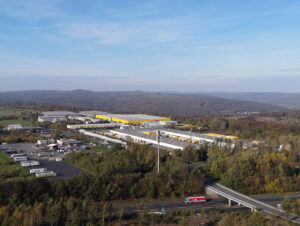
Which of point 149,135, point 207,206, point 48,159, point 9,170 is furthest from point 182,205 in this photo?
point 149,135

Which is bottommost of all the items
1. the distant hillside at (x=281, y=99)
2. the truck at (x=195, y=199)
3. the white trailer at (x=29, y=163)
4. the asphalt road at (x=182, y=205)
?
the asphalt road at (x=182, y=205)

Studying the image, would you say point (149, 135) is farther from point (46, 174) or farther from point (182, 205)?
point (182, 205)

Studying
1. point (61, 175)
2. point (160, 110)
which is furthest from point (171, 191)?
point (160, 110)

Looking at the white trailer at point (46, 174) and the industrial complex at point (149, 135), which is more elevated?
the industrial complex at point (149, 135)

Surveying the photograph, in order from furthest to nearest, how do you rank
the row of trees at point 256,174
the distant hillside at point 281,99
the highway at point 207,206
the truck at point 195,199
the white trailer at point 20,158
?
1. the distant hillside at point 281,99
2. the white trailer at point 20,158
3. the row of trees at point 256,174
4. the truck at point 195,199
5. the highway at point 207,206

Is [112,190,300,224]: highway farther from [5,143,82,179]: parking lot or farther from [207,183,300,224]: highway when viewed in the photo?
[5,143,82,179]: parking lot

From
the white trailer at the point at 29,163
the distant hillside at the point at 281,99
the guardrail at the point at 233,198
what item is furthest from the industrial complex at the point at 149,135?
the distant hillside at the point at 281,99

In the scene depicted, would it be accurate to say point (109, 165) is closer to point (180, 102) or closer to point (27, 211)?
point (27, 211)

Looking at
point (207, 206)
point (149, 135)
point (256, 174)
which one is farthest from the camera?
point (149, 135)

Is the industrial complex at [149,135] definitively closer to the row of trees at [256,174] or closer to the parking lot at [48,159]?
the row of trees at [256,174]
